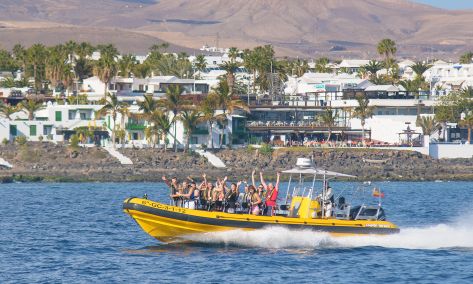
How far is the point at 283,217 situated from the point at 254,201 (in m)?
1.22

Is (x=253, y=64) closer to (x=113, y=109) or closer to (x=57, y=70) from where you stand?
(x=57, y=70)

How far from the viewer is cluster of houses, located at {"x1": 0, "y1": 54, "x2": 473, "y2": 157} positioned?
376 feet

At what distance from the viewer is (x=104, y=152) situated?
10756cm

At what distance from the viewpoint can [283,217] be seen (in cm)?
4303

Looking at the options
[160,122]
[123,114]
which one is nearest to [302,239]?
[160,122]

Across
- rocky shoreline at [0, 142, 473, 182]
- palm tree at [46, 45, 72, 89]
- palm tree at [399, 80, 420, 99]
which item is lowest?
rocky shoreline at [0, 142, 473, 182]

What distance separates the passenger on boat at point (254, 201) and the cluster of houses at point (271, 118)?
67961 mm

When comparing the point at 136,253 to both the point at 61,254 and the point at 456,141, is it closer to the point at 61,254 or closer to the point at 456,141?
the point at 61,254

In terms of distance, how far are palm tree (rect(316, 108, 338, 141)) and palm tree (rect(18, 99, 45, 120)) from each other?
89.9ft

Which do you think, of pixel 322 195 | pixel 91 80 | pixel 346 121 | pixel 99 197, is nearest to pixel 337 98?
pixel 346 121

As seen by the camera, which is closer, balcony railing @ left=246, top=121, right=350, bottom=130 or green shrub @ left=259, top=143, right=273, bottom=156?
green shrub @ left=259, top=143, right=273, bottom=156

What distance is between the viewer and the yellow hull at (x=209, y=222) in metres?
42.8

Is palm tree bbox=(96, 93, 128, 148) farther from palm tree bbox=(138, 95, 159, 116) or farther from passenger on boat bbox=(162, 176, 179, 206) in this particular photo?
passenger on boat bbox=(162, 176, 179, 206)

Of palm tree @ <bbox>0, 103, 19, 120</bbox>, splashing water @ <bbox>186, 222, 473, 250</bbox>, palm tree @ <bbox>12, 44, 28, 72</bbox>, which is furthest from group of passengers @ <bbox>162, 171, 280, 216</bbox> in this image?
palm tree @ <bbox>12, 44, 28, 72</bbox>
